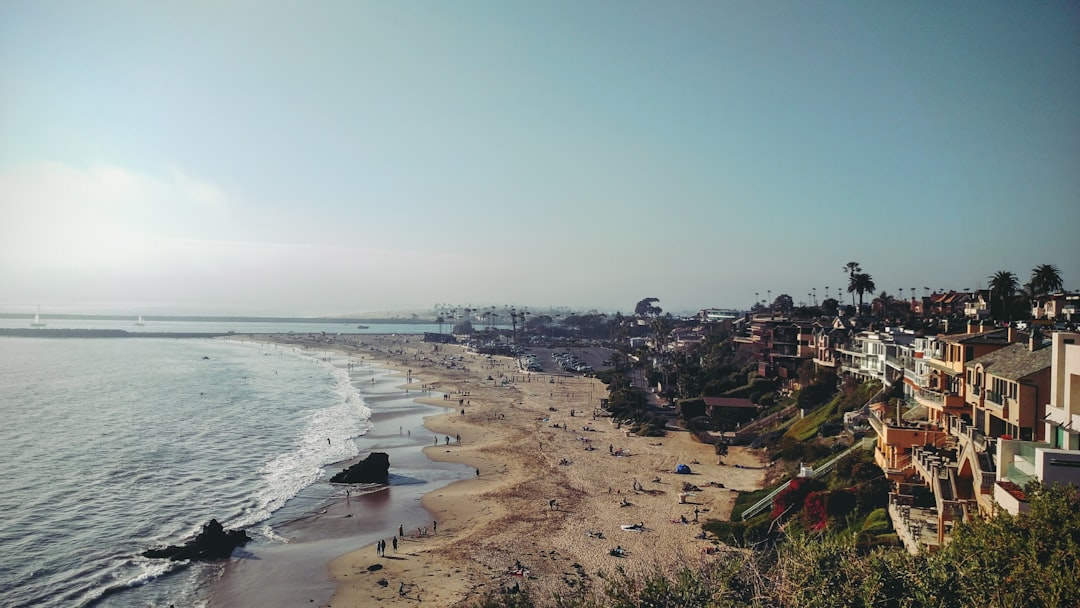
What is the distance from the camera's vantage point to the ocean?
26344mm

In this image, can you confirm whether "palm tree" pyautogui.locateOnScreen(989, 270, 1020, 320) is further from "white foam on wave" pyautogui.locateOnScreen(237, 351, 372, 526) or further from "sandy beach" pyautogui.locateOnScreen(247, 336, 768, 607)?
"white foam on wave" pyautogui.locateOnScreen(237, 351, 372, 526)

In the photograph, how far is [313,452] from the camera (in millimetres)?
48750

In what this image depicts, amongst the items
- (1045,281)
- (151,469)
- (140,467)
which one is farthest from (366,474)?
(1045,281)

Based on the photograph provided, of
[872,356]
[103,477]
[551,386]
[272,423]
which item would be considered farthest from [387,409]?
[872,356]

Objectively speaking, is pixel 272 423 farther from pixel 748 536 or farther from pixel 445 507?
pixel 748 536

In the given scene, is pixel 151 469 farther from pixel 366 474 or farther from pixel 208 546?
pixel 208 546

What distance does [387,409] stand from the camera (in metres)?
71.6

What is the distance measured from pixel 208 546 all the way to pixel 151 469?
697 inches

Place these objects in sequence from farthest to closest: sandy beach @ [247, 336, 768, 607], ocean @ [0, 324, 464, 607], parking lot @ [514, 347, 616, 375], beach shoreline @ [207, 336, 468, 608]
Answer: parking lot @ [514, 347, 616, 375] < ocean @ [0, 324, 464, 607] < sandy beach @ [247, 336, 768, 607] < beach shoreline @ [207, 336, 468, 608]

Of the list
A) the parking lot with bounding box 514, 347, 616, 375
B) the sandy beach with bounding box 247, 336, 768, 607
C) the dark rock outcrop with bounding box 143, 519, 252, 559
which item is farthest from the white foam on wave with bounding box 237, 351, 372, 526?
the parking lot with bounding box 514, 347, 616, 375

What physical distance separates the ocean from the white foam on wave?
12 centimetres

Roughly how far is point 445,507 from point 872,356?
102 feet

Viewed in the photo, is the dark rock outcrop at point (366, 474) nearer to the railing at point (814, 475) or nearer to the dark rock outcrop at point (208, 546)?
the dark rock outcrop at point (208, 546)

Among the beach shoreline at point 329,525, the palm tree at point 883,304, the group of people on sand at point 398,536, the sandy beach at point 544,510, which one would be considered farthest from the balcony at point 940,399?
the palm tree at point 883,304
